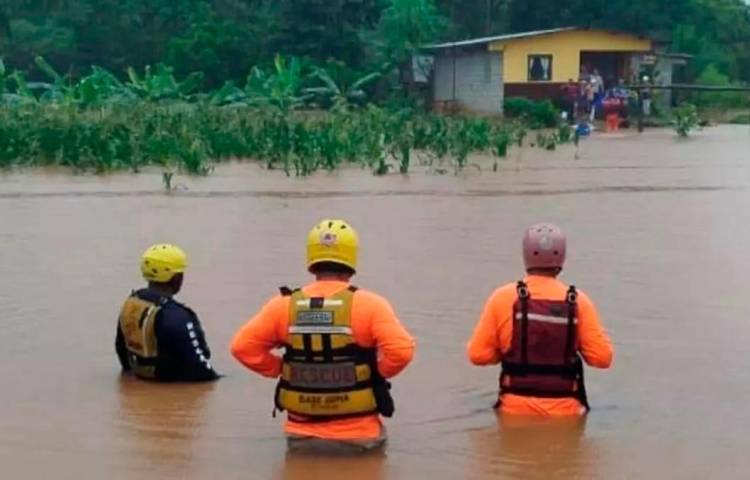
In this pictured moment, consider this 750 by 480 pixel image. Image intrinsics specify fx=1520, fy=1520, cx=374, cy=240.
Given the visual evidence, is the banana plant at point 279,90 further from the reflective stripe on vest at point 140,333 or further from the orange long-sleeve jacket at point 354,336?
the orange long-sleeve jacket at point 354,336

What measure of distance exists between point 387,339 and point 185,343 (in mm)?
2219

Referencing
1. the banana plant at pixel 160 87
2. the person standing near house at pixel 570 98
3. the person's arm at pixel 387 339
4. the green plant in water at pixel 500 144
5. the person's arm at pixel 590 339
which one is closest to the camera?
the person's arm at pixel 387 339

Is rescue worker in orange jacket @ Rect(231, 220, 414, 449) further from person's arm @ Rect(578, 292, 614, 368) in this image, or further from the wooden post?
the wooden post

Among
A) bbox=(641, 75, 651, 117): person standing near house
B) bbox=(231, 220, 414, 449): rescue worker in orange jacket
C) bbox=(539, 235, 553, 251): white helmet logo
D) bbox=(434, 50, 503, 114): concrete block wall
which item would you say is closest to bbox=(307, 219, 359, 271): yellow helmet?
bbox=(231, 220, 414, 449): rescue worker in orange jacket

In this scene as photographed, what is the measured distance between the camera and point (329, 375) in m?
6.26

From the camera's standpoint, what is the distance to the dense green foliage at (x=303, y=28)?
5056 centimetres

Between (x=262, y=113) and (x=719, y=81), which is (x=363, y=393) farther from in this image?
(x=719, y=81)

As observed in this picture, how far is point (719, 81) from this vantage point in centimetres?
5894

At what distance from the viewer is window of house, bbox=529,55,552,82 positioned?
1909 inches

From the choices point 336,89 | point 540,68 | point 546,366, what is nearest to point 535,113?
point 540,68

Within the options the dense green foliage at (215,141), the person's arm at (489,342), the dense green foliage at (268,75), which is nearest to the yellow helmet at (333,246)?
the person's arm at (489,342)

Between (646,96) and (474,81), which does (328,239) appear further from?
(474,81)

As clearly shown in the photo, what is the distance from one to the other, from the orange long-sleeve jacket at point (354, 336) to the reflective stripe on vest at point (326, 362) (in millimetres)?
39

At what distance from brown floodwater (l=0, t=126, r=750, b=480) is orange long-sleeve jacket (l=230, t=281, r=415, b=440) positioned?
0.15m
